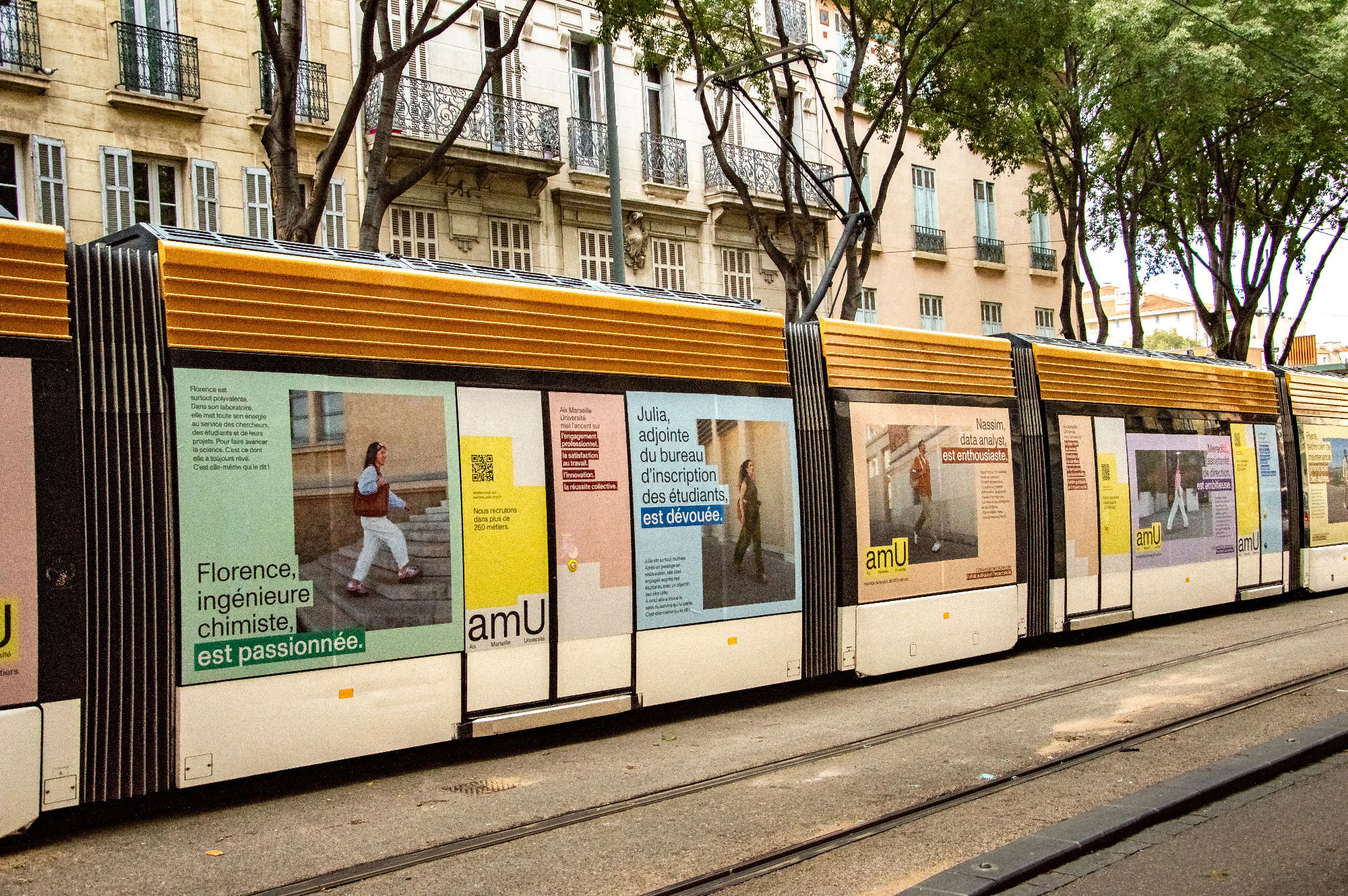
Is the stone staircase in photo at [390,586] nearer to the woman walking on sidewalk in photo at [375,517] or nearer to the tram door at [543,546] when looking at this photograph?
the woman walking on sidewalk in photo at [375,517]

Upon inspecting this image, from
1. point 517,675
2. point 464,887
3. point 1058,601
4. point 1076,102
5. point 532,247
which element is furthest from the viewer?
Answer: point 532,247

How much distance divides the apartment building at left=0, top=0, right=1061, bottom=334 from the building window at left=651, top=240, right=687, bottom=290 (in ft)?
0.15

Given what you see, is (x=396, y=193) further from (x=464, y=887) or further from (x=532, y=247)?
(x=532, y=247)

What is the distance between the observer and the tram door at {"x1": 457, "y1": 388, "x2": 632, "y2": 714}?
8.23m

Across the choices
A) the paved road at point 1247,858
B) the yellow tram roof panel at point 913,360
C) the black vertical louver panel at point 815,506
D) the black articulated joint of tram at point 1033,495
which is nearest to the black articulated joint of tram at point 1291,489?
the black articulated joint of tram at point 1033,495

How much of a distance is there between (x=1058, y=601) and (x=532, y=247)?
12.2 metres

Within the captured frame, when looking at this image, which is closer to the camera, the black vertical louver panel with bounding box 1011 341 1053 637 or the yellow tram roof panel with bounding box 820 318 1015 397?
the yellow tram roof panel with bounding box 820 318 1015 397

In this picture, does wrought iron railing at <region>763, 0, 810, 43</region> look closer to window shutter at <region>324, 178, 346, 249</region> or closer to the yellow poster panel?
window shutter at <region>324, 178, 346, 249</region>

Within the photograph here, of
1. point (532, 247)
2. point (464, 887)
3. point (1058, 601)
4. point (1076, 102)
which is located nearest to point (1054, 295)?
point (1076, 102)

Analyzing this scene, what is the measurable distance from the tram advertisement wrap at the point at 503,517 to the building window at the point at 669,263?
16.0 meters

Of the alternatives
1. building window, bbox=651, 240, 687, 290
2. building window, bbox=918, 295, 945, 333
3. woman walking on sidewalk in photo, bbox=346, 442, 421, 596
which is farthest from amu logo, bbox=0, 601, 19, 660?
building window, bbox=918, 295, 945, 333

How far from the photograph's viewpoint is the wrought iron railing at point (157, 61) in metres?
17.7

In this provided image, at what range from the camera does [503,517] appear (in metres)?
8.41

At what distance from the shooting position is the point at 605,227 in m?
23.5
